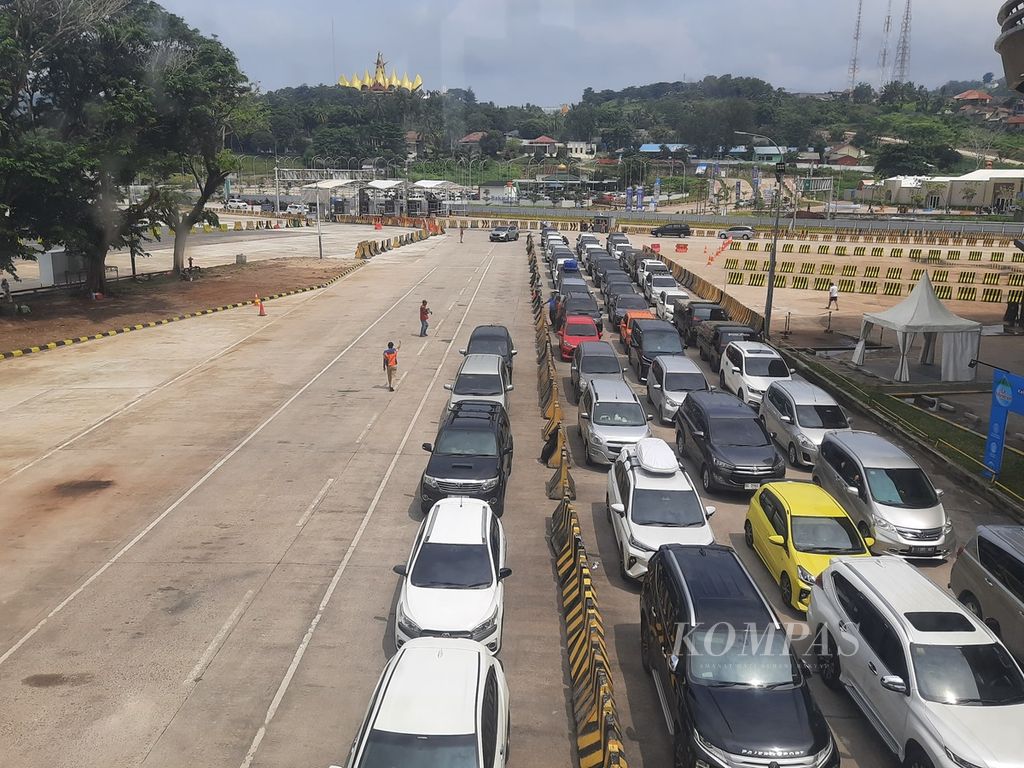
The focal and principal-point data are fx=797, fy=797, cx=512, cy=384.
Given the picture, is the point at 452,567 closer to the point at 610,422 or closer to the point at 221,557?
the point at 221,557

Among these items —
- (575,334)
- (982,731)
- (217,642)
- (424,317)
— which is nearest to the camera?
(982,731)

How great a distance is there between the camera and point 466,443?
16453 millimetres

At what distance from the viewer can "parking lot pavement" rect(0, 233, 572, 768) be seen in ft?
31.8

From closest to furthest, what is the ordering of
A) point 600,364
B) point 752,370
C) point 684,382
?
1. point 684,382
2. point 752,370
3. point 600,364

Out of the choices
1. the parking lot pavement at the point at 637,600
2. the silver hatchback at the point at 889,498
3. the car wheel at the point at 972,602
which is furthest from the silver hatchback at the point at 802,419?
the car wheel at the point at 972,602

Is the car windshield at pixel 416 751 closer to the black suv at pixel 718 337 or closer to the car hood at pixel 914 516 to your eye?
the car hood at pixel 914 516

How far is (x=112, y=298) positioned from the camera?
40969mm

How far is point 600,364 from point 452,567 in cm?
1298

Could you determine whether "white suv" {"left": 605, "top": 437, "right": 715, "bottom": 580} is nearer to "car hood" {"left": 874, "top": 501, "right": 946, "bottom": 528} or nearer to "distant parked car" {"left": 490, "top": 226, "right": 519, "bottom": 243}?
"car hood" {"left": 874, "top": 501, "right": 946, "bottom": 528}

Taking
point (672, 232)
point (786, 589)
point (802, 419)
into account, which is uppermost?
point (672, 232)

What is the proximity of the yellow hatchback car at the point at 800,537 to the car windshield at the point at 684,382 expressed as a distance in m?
7.91

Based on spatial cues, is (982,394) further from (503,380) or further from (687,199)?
(687,199)

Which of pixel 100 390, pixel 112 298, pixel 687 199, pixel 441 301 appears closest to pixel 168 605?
pixel 100 390

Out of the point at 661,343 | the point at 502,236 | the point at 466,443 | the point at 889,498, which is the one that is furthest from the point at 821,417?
the point at 502,236
